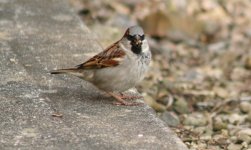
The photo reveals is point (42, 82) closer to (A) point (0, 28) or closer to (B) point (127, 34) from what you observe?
(B) point (127, 34)

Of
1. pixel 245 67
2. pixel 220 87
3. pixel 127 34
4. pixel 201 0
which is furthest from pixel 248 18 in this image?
pixel 127 34

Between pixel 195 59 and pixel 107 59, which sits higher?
Result: pixel 107 59

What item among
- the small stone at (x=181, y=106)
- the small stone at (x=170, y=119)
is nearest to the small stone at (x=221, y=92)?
the small stone at (x=181, y=106)

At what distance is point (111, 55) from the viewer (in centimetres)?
574

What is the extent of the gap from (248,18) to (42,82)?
16.2 ft

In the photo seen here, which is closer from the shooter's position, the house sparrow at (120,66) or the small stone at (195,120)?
the house sparrow at (120,66)

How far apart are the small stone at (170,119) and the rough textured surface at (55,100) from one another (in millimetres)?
830

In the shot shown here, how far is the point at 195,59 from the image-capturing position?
902 centimetres

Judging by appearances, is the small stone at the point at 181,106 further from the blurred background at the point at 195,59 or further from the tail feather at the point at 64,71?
the tail feather at the point at 64,71

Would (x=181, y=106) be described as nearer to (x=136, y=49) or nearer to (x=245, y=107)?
(x=245, y=107)

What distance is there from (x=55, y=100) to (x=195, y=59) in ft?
12.2

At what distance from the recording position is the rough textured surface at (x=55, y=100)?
192 inches

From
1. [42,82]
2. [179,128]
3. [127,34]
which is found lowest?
[179,128]

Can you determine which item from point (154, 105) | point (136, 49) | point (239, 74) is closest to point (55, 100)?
point (136, 49)
